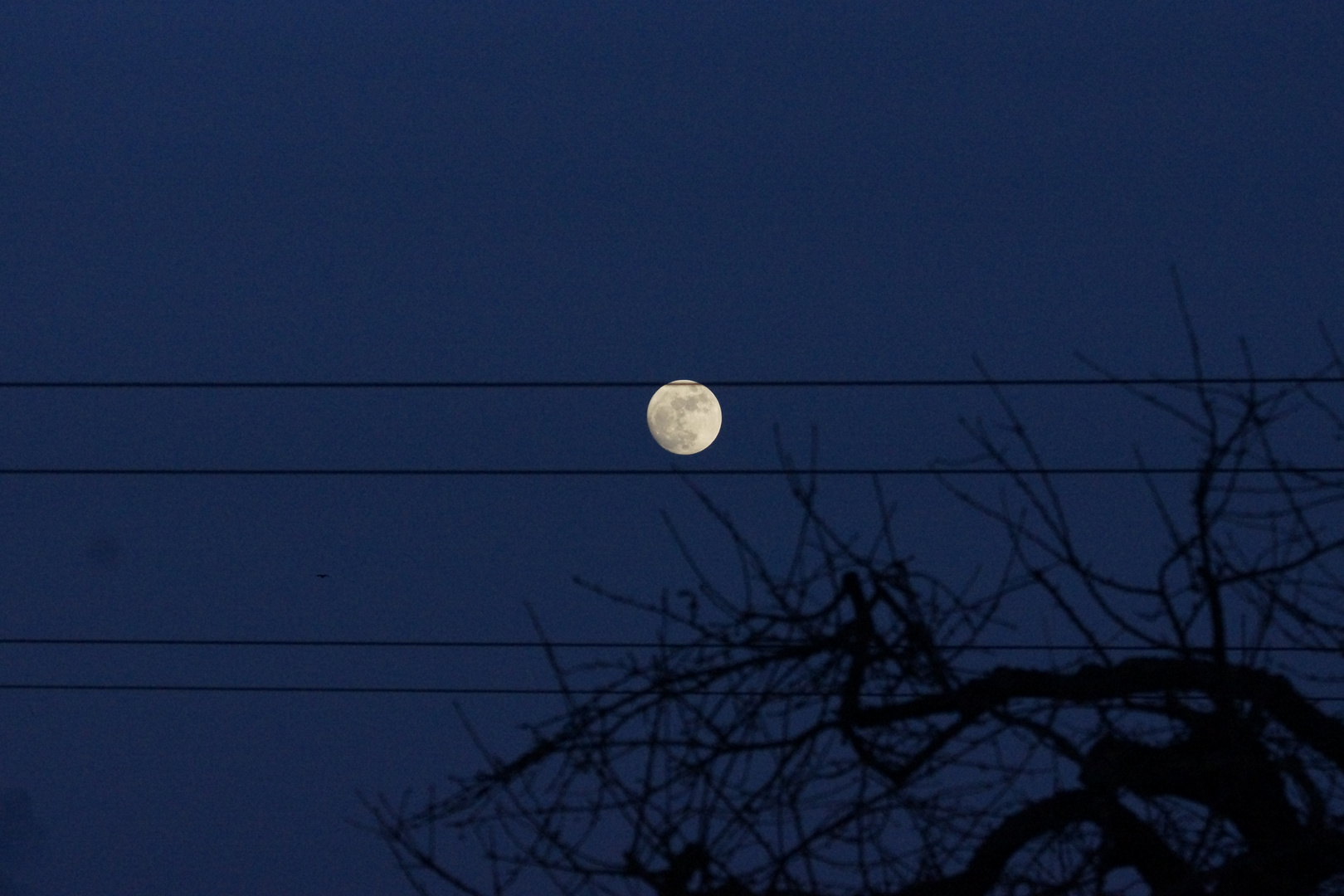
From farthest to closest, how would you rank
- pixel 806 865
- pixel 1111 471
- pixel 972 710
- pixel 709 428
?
pixel 709 428 → pixel 1111 471 → pixel 972 710 → pixel 806 865

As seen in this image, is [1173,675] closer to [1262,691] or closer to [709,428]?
[1262,691]

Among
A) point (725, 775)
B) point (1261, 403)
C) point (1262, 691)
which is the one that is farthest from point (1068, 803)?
point (1261, 403)

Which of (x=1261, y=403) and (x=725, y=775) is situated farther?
(x=1261, y=403)

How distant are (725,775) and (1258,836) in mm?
1471

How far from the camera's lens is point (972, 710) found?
4.35m

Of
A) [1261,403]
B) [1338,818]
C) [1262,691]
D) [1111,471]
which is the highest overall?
[1111,471]

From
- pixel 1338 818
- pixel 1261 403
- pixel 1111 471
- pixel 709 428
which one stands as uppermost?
pixel 709 428

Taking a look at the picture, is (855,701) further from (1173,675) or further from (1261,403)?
(1261,403)

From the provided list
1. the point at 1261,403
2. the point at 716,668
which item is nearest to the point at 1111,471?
the point at 1261,403

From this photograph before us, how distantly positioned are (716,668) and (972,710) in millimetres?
720

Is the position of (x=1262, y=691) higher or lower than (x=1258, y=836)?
higher

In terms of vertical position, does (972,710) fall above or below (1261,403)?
below

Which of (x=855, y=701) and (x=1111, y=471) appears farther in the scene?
(x=1111, y=471)

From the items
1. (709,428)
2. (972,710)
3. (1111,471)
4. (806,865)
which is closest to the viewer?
(806,865)
